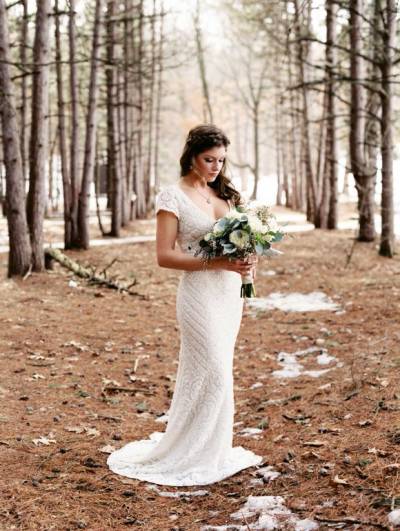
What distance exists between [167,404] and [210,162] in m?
3.12

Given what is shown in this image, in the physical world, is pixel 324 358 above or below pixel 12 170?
below

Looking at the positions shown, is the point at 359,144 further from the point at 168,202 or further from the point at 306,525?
the point at 306,525

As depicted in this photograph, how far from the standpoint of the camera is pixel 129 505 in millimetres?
4492

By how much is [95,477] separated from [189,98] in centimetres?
5207

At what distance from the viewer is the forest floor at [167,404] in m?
4.32

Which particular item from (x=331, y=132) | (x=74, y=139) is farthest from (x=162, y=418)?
(x=331, y=132)

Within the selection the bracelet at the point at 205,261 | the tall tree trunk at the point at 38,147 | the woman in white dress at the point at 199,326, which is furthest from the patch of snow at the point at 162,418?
the tall tree trunk at the point at 38,147

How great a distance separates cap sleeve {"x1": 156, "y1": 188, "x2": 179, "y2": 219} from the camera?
188 inches

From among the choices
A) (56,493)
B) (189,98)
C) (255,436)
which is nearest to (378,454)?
(255,436)

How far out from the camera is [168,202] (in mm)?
4789

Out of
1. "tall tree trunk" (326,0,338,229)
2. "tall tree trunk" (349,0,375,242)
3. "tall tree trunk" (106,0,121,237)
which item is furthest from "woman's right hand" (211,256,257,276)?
"tall tree trunk" (106,0,121,237)

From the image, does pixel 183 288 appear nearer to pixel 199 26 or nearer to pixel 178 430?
pixel 178 430

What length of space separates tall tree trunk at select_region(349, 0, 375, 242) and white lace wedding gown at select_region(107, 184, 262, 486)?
1067 centimetres

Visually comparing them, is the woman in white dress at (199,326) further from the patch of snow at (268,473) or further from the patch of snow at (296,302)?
the patch of snow at (296,302)
